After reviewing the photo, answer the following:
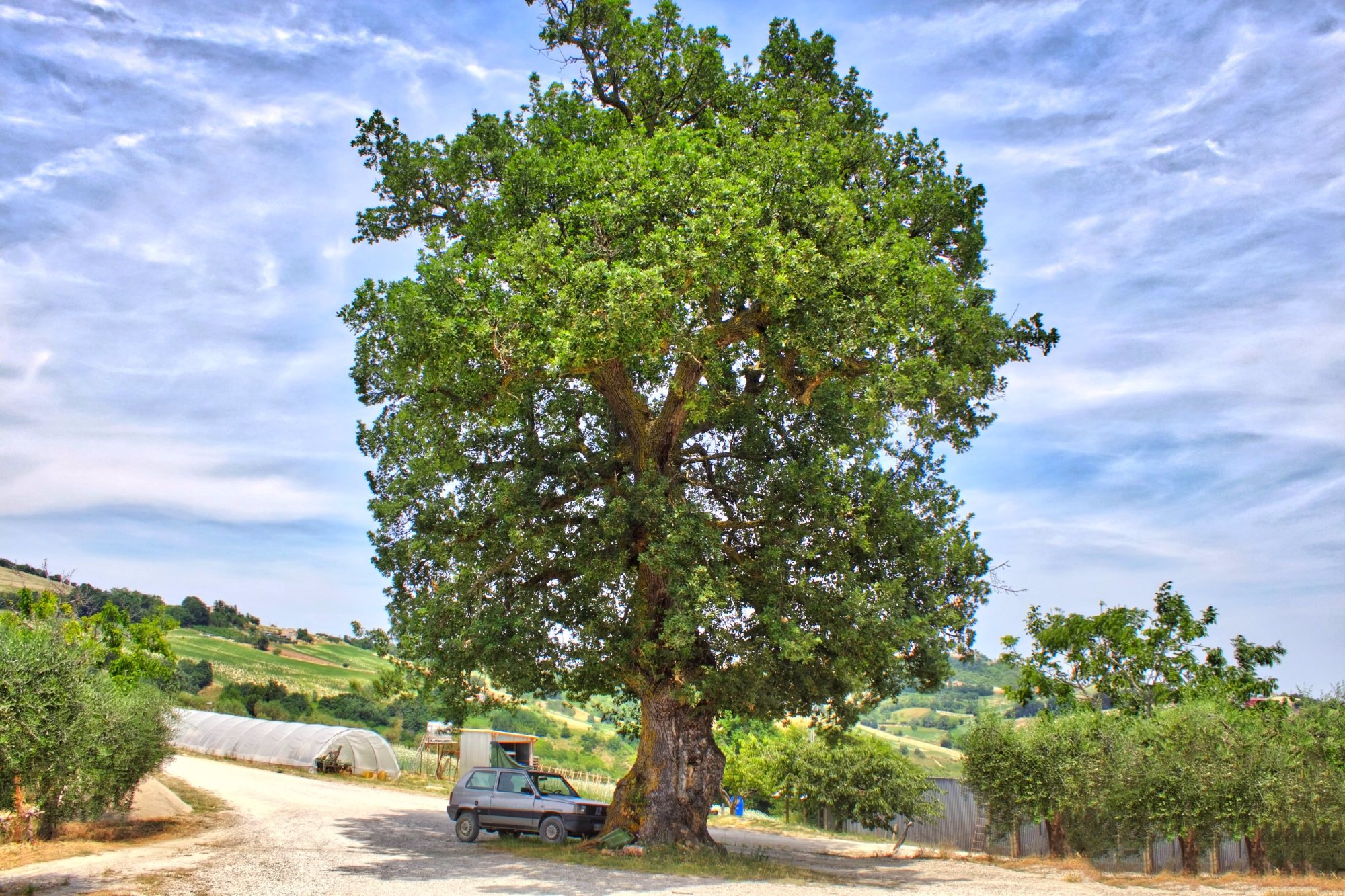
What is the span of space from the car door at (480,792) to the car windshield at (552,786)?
99cm

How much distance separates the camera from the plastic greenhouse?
38156 mm

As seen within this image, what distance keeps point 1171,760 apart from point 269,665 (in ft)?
270

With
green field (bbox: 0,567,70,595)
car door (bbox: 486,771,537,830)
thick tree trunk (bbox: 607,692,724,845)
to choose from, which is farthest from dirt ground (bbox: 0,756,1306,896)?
green field (bbox: 0,567,70,595)

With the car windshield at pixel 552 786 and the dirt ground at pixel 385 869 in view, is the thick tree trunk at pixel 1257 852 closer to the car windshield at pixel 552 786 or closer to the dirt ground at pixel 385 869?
the dirt ground at pixel 385 869

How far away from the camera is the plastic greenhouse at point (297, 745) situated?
38156mm

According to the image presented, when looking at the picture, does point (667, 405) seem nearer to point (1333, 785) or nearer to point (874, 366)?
point (874, 366)

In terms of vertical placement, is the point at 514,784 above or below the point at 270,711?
above

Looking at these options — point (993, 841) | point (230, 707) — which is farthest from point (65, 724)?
point (230, 707)

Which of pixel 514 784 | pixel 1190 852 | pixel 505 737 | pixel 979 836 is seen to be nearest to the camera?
pixel 1190 852

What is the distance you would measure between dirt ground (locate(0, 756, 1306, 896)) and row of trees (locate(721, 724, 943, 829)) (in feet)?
17.4

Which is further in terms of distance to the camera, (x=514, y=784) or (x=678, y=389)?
(x=514, y=784)

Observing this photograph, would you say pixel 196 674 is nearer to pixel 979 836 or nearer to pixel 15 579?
pixel 15 579

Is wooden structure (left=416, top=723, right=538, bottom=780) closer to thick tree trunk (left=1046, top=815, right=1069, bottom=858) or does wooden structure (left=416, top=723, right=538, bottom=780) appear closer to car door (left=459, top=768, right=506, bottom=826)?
car door (left=459, top=768, right=506, bottom=826)

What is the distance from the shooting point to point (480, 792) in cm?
1872
